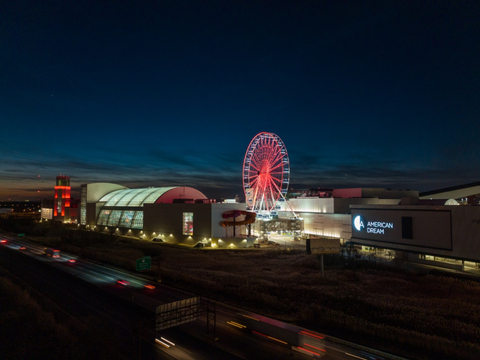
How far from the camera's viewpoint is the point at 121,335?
52.2ft

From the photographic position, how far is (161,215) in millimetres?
63000

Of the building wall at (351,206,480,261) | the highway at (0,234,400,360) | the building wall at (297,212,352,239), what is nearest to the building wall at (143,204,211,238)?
the highway at (0,234,400,360)

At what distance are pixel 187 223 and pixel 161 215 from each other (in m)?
8.32

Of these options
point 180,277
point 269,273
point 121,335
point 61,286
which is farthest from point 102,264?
point 121,335

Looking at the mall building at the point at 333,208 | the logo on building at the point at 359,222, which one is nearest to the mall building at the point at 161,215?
the mall building at the point at 333,208

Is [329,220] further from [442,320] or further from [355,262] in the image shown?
[442,320]

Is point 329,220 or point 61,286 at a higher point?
point 329,220

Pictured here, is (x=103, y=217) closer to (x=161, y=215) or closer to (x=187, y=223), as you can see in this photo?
(x=161, y=215)

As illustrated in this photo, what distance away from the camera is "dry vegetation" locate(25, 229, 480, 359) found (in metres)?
15.4

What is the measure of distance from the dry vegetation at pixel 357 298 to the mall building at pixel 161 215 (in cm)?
1500

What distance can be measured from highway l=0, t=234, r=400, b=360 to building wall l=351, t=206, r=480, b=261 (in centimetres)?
2375

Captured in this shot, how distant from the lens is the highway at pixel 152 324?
13.7 metres

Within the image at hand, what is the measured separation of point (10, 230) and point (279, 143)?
87187mm

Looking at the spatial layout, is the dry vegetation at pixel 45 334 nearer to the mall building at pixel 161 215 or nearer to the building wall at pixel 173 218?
the building wall at pixel 173 218
